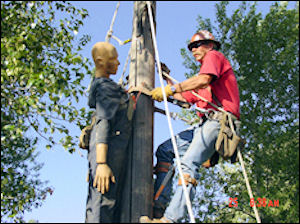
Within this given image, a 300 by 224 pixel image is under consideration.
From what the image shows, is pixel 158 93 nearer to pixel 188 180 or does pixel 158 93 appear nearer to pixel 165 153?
pixel 165 153

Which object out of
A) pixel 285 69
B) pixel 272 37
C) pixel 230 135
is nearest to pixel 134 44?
pixel 230 135

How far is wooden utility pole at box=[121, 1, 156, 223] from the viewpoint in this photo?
320 centimetres

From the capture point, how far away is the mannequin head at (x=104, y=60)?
3676 millimetres

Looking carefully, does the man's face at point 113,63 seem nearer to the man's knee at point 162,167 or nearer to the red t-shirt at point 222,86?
the red t-shirt at point 222,86

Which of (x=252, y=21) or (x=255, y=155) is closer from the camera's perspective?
(x=255, y=155)

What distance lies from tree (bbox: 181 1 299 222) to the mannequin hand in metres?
9.02

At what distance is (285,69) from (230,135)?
10.5m

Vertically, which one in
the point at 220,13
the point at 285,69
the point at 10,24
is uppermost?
the point at 220,13

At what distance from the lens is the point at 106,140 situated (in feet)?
10.5

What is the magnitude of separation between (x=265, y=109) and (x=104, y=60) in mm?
10440

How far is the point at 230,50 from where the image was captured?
47.3ft

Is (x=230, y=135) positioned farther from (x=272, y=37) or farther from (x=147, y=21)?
(x=272, y=37)

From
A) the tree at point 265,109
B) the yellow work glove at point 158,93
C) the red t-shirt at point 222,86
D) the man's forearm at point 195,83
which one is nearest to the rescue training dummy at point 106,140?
the yellow work glove at point 158,93

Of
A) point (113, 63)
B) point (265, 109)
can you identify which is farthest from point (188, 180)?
point (265, 109)
